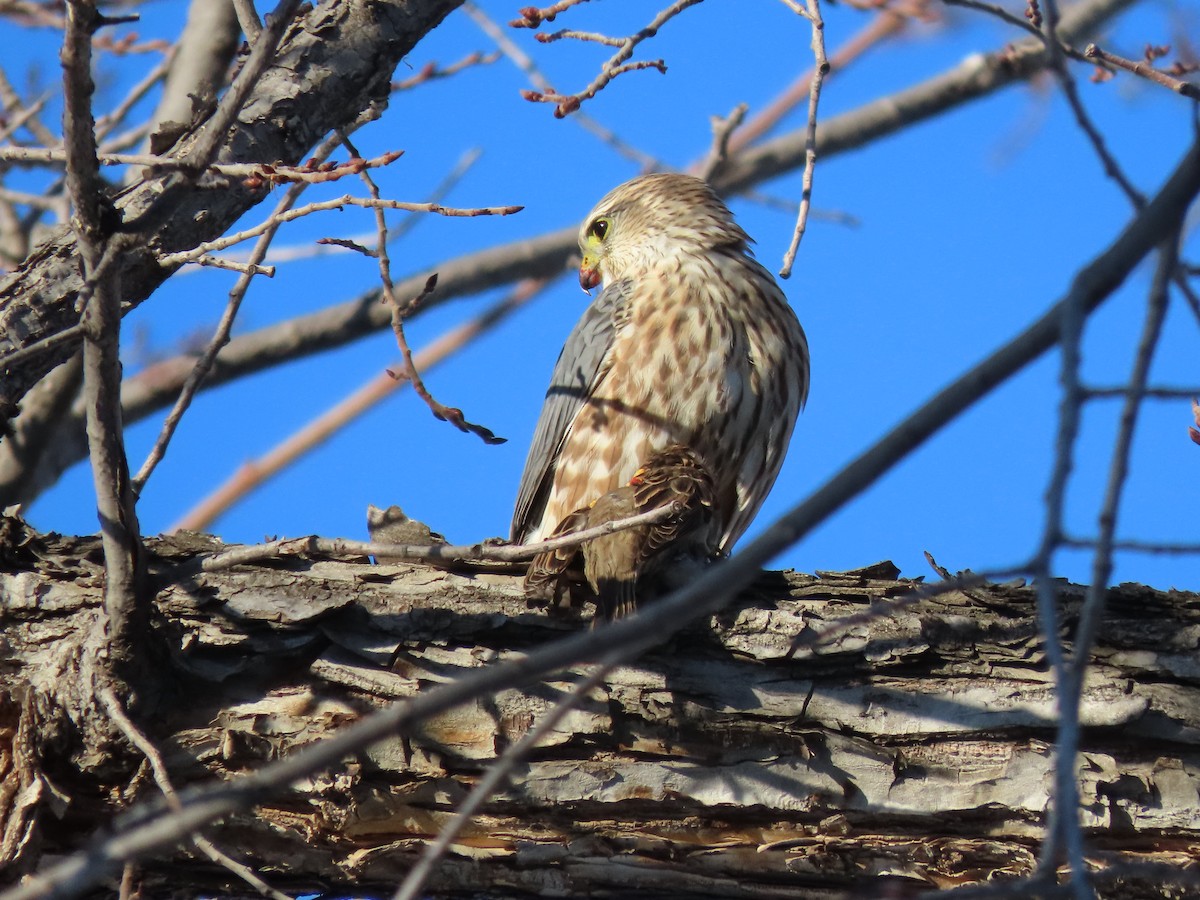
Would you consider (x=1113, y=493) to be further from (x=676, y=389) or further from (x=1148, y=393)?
(x=676, y=389)

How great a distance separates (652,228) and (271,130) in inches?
73.9

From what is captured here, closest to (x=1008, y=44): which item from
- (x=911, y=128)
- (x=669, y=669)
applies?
(x=911, y=128)

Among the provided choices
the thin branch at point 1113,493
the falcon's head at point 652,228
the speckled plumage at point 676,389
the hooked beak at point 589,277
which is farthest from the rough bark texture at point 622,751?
the hooked beak at point 589,277

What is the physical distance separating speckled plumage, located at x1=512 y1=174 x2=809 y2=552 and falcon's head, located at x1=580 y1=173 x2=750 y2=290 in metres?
0.13

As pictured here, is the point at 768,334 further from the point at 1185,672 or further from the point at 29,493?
the point at 29,493

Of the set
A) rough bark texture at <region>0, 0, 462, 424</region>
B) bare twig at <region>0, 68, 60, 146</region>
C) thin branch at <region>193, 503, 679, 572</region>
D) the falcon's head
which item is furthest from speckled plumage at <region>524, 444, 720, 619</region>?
bare twig at <region>0, 68, 60, 146</region>

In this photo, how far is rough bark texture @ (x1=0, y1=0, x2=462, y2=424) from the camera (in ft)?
9.53

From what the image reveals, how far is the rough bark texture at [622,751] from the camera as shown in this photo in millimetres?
2746

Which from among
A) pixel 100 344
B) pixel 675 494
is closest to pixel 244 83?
pixel 100 344

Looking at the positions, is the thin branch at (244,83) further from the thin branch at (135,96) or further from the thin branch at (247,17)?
the thin branch at (135,96)

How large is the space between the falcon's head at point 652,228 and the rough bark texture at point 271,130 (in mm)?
1421

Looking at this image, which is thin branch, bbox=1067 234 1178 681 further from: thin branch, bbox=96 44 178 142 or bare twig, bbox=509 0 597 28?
thin branch, bbox=96 44 178 142

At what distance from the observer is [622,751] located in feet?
9.23

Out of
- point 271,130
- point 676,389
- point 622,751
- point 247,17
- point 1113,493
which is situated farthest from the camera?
point 676,389
